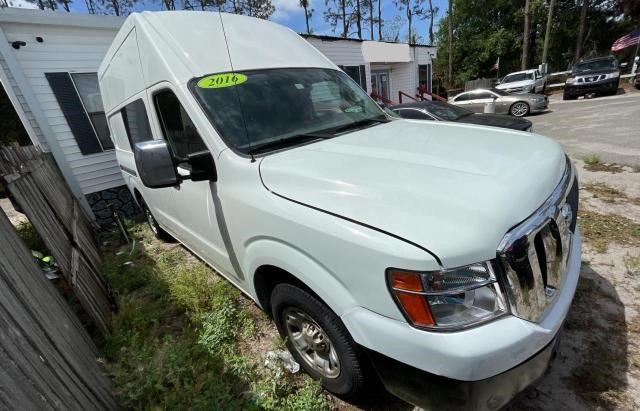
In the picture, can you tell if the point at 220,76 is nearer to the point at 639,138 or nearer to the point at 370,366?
the point at 370,366

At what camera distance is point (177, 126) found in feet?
8.03

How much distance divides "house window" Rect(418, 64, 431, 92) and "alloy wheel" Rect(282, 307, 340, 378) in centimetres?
1745

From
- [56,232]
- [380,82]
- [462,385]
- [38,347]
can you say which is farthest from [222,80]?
[380,82]

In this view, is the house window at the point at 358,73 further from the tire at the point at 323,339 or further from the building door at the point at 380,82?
the tire at the point at 323,339

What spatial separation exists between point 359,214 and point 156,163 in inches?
50.4

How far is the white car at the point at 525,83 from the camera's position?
17.8 meters

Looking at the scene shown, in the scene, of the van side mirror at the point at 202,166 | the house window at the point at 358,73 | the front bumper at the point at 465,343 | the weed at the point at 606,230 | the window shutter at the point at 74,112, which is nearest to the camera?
the front bumper at the point at 465,343

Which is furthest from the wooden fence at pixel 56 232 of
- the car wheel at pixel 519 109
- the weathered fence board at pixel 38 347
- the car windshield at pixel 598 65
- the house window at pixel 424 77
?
the car windshield at pixel 598 65

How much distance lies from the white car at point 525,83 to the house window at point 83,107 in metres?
19.7

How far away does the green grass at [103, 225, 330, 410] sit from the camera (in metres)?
1.97

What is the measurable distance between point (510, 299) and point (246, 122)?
1810mm

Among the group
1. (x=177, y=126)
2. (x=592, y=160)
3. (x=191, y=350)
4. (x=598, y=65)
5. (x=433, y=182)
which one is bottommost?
(x=592, y=160)

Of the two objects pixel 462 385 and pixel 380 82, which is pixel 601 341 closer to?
pixel 462 385

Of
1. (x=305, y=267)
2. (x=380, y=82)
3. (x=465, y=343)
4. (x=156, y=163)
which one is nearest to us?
(x=465, y=343)
